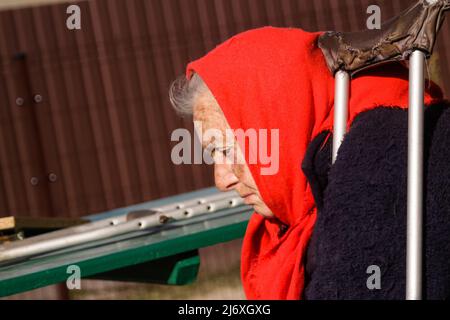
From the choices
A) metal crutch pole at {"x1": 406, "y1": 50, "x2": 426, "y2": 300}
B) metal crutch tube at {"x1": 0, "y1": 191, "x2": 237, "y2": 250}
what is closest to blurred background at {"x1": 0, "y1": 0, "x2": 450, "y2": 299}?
metal crutch tube at {"x1": 0, "y1": 191, "x2": 237, "y2": 250}

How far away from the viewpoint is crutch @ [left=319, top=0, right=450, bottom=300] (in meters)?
2.24

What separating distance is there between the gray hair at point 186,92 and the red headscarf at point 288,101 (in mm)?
112

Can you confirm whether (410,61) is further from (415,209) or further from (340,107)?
(415,209)

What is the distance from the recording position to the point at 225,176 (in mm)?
2732

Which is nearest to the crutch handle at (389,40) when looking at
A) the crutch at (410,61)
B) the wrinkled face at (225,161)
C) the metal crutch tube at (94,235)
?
the crutch at (410,61)

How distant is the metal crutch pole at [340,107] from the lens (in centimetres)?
243

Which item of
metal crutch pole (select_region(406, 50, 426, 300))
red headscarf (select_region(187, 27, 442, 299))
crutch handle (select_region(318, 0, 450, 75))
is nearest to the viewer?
metal crutch pole (select_region(406, 50, 426, 300))

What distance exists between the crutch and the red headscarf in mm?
50

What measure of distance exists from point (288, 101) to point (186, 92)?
0.40 m

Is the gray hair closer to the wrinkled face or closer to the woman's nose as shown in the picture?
the wrinkled face

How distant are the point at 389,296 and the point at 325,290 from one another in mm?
135

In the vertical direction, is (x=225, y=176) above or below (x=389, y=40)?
below

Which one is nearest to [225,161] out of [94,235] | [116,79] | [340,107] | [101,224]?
[340,107]

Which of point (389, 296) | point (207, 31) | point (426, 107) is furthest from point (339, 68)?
point (207, 31)
